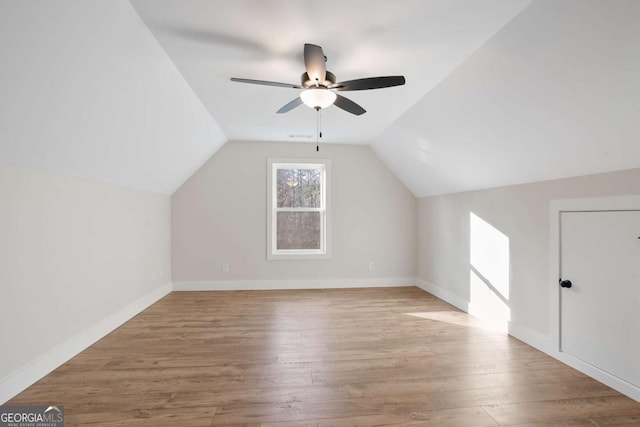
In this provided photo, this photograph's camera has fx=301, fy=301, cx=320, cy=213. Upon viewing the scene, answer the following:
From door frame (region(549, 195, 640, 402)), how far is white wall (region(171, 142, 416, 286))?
2.67 meters

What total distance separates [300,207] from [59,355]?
11.6ft

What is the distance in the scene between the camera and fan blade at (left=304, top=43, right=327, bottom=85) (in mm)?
1833

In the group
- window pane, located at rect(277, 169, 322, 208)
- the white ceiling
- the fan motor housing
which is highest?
the white ceiling

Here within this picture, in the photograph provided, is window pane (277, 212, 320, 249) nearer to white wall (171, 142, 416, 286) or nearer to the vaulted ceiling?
white wall (171, 142, 416, 286)

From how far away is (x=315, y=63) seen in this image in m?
1.94

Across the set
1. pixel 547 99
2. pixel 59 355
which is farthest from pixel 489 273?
pixel 59 355

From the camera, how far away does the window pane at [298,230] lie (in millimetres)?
5203

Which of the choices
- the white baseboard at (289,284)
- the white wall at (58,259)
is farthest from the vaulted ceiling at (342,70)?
the white baseboard at (289,284)

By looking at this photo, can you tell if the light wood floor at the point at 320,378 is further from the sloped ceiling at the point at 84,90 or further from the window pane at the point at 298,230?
the window pane at the point at 298,230

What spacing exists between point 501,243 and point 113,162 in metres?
4.03

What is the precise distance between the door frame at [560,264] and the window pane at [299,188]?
3.35m

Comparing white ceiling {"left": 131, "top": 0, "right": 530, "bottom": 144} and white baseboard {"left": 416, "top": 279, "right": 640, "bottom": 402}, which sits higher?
white ceiling {"left": 131, "top": 0, "right": 530, "bottom": 144}

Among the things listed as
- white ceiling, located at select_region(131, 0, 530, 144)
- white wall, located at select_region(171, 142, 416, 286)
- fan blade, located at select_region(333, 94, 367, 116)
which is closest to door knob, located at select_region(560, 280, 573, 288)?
white ceiling, located at select_region(131, 0, 530, 144)

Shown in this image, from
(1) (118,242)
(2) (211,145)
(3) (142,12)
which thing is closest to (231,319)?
(1) (118,242)
